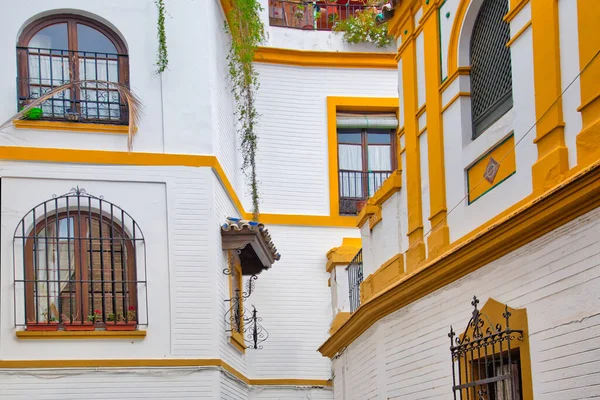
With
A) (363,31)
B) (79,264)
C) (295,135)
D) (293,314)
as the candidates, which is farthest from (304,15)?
(79,264)

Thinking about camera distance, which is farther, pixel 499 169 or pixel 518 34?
pixel 499 169

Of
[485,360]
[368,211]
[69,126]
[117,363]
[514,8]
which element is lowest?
[485,360]

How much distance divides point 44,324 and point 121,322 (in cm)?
112

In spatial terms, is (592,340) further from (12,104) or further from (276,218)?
(276,218)

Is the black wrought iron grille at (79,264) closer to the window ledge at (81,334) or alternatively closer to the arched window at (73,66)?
the window ledge at (81,334)

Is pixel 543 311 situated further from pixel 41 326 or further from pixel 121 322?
pixel 41 326

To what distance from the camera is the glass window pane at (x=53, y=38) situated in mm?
16906

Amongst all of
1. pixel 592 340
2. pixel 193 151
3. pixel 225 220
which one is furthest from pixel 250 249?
pixel 592 340

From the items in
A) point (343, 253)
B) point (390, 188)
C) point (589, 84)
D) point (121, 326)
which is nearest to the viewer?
point (589, 84)

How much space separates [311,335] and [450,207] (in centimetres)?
1020

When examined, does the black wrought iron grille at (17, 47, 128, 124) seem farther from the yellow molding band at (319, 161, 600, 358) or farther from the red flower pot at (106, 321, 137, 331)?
the yellow molding band at (319, 161, 600, 358)

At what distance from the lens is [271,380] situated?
20.3 metres

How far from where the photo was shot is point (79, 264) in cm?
1602

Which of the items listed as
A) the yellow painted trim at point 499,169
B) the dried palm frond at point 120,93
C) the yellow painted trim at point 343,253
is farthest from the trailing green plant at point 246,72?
the yellow painted trim at point 499,169
